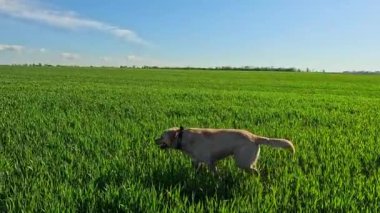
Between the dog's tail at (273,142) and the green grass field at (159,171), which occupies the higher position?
the dog's tail at (273,142)

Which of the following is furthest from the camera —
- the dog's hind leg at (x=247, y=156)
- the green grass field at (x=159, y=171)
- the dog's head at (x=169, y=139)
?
the dog's head at (x=169, y=139)

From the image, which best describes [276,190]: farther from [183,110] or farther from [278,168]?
[183,110]

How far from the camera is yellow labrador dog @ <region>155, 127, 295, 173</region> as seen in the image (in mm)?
6371

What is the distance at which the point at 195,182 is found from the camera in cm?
627

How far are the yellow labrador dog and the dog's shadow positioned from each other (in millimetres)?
200

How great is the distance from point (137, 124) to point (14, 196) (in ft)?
21.3

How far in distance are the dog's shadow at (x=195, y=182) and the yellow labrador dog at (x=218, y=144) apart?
0.20 meters

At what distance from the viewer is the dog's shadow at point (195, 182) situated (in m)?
5.86

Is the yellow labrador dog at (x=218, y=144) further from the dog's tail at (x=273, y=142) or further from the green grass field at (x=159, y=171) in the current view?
the green grass field at (x=159, y=171)

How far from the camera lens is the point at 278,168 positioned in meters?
7.14

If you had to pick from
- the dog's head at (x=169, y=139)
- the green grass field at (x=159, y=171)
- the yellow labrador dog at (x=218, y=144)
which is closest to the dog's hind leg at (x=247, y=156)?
the yellow labrador dog at (x=218, y=144)

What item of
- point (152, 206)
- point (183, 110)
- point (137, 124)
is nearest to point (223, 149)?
point (152, 206)

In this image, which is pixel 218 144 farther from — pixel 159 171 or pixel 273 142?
pixel 159 171

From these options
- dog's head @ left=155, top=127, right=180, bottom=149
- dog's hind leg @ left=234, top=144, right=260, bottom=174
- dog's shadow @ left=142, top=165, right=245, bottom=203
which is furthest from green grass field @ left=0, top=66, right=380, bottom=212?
dog's head @ left=155, top=127, right=180, bottom=149
